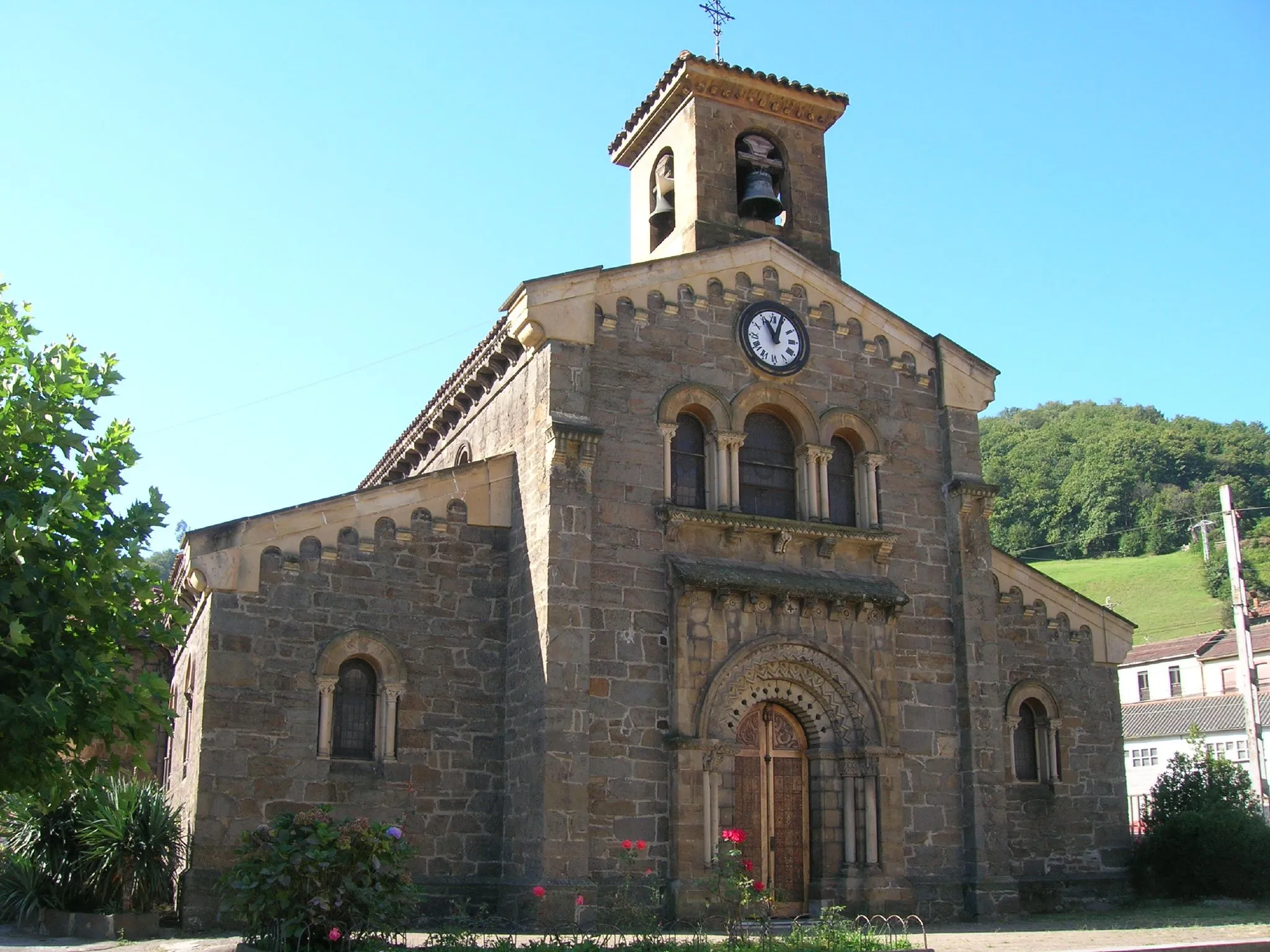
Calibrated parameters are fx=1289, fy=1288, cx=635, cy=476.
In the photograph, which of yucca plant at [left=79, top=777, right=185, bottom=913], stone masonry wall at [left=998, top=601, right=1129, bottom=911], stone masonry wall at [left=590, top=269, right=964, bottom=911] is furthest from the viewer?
stone masonry wall at [left=998, top=601, right=1129, bottom=911]

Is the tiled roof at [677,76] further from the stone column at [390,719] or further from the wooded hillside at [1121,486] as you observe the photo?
the wooded hillside at [1121,486]

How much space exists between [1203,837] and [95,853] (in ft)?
57.0

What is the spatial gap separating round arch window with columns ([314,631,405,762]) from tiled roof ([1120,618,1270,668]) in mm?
44856

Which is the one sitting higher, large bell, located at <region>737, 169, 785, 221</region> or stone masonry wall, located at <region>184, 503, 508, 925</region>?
large bell, located at <region>737, 169, 785, 221</region>

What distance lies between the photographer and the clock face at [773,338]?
68.2 ft

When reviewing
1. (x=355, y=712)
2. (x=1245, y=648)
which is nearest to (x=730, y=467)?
(x=355, y=712)

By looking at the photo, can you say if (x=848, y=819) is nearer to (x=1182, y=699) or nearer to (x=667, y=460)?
(x=667, y=460)

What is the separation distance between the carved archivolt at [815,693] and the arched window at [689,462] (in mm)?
2567

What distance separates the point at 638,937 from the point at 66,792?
6.09 metres

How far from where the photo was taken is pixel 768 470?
20766 millimetres

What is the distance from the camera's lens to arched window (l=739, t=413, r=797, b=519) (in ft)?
67.3

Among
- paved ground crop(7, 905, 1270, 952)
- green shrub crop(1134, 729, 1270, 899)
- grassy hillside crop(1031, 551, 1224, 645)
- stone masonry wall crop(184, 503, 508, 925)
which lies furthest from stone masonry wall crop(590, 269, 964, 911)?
grassy hillside crop(1031, 551, 1224, 645)

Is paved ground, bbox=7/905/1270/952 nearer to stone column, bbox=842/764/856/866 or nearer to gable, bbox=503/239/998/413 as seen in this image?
stone column, bbox=842/764/856/866

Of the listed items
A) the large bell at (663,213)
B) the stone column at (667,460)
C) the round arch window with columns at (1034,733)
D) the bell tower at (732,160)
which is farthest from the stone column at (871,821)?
the large bell at (663,213)
